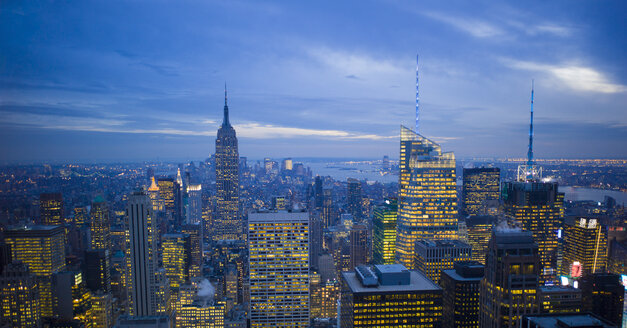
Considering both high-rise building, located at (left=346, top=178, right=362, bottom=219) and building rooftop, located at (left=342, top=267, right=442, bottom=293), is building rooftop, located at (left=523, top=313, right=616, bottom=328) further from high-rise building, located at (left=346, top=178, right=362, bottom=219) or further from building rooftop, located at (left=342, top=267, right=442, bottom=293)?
high-rise building, located at (left=346, top=178, right=362, bottom=219)

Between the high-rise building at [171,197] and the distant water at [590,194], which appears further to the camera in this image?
the high-rise building at [171,197]

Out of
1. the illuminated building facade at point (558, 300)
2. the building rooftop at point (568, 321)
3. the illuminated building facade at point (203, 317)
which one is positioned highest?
the building rooftop at point (568, 321)

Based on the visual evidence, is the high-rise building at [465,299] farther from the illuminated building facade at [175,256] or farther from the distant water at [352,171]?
the distant water at [352,171]

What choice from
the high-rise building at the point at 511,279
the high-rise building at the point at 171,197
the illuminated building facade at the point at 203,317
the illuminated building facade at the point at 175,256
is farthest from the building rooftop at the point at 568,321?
the high-rise building at the point at 171,197

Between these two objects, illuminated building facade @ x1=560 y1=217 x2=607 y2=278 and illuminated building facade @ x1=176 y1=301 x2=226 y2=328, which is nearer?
illuminated building facade @ x1=176 y1=301 x2=226 y2=328

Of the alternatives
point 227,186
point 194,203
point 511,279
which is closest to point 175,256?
point 194,203

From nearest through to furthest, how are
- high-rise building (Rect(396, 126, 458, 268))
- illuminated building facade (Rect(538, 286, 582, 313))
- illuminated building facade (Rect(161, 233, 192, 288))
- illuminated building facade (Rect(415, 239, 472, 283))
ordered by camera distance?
illuminated building facade (Rect(538, 286, 582, 313)) < illuminated building facade (Rect(415, 239, 472, 283)) < high-rise building (Rect(396, 126, 458, 268)) < illuminated building facade (Rect(161, 233, 192, 288))

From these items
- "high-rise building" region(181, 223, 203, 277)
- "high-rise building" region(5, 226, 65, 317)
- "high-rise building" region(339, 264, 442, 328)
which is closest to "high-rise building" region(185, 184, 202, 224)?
"high-rise building" region(181, 223, 203, 277)
